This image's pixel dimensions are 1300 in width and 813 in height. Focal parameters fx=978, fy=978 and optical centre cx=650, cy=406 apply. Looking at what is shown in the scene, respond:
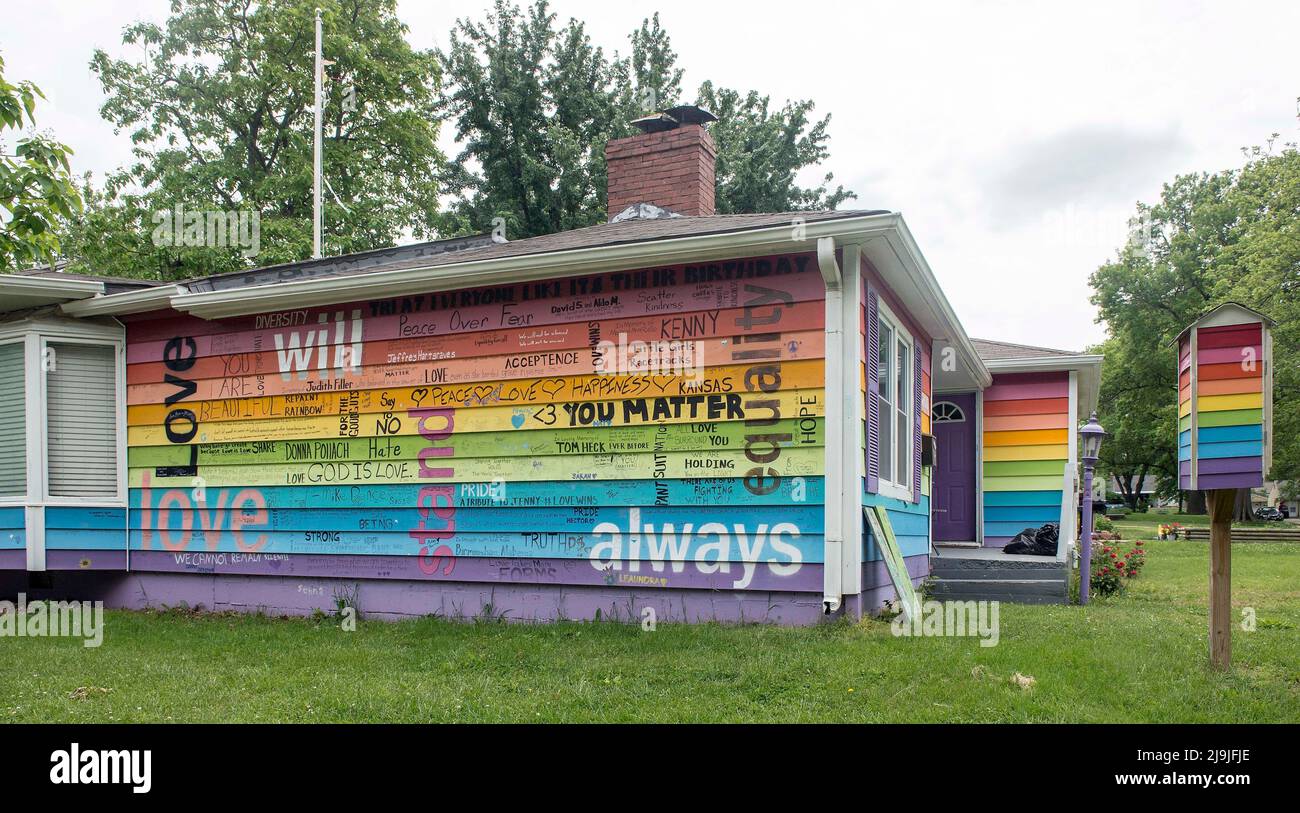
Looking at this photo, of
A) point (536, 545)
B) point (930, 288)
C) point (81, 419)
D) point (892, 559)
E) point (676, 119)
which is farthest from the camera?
point (676, 119)

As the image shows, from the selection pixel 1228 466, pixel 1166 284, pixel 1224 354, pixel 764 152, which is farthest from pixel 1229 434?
pixel 1166 284

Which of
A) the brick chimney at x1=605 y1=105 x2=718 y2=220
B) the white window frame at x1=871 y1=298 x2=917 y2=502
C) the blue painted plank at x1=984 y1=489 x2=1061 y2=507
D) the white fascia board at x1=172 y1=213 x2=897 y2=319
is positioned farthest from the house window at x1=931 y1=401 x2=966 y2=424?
the white fascia board at x1=172 y1=213 x2=897 y2=319

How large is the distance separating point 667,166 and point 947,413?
17.7ft

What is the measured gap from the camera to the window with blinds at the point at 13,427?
29.4 ft

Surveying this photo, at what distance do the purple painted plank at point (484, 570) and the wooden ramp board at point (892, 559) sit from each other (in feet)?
2.08

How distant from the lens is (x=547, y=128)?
86.6ft

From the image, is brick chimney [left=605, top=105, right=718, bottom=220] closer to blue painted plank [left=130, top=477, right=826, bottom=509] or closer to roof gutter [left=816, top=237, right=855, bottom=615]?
roof gutter [left=816, top=237, right=855, bottom=615]

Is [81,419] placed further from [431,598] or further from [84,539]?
[431,598]

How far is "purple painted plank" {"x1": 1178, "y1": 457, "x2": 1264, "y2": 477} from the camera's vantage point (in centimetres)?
514
